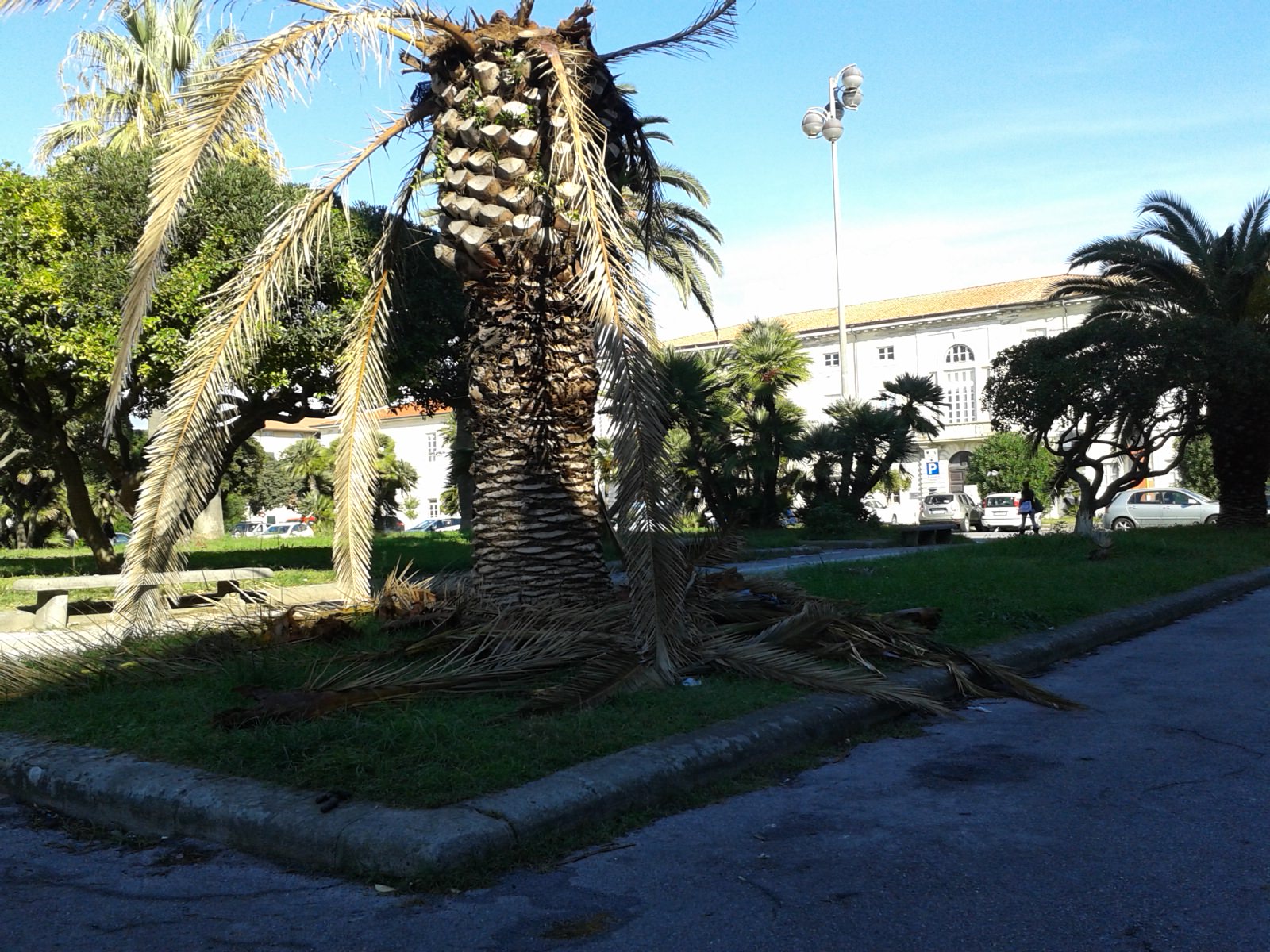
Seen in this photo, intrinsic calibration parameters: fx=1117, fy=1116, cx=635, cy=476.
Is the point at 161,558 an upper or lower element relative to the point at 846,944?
upper

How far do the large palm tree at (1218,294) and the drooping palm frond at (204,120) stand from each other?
16271 mm

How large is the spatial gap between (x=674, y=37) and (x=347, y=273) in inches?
275

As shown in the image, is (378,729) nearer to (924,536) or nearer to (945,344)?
(924,536)

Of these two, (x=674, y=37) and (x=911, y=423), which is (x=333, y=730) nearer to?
(x=674, y=37)

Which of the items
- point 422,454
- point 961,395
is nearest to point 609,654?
point 961,395

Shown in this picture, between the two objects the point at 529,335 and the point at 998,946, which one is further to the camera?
the point at 529,335

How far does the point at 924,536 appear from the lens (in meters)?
24.4

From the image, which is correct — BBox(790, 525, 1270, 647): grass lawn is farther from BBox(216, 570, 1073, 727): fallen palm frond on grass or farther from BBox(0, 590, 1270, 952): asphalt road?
BBox(0, 590, 1270, 952): asphalt road

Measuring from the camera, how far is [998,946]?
308cm

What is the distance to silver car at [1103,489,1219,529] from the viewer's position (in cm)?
3547

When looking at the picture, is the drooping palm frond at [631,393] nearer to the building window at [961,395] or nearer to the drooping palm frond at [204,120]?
the drooping palm frond at [204,120]

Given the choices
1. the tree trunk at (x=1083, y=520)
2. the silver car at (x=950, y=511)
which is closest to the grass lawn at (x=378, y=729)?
the tree trunk at (x=1083, y=520)

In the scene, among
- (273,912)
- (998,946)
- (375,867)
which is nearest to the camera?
(998,946)

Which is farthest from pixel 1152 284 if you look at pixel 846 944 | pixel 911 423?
pixel 846 944
